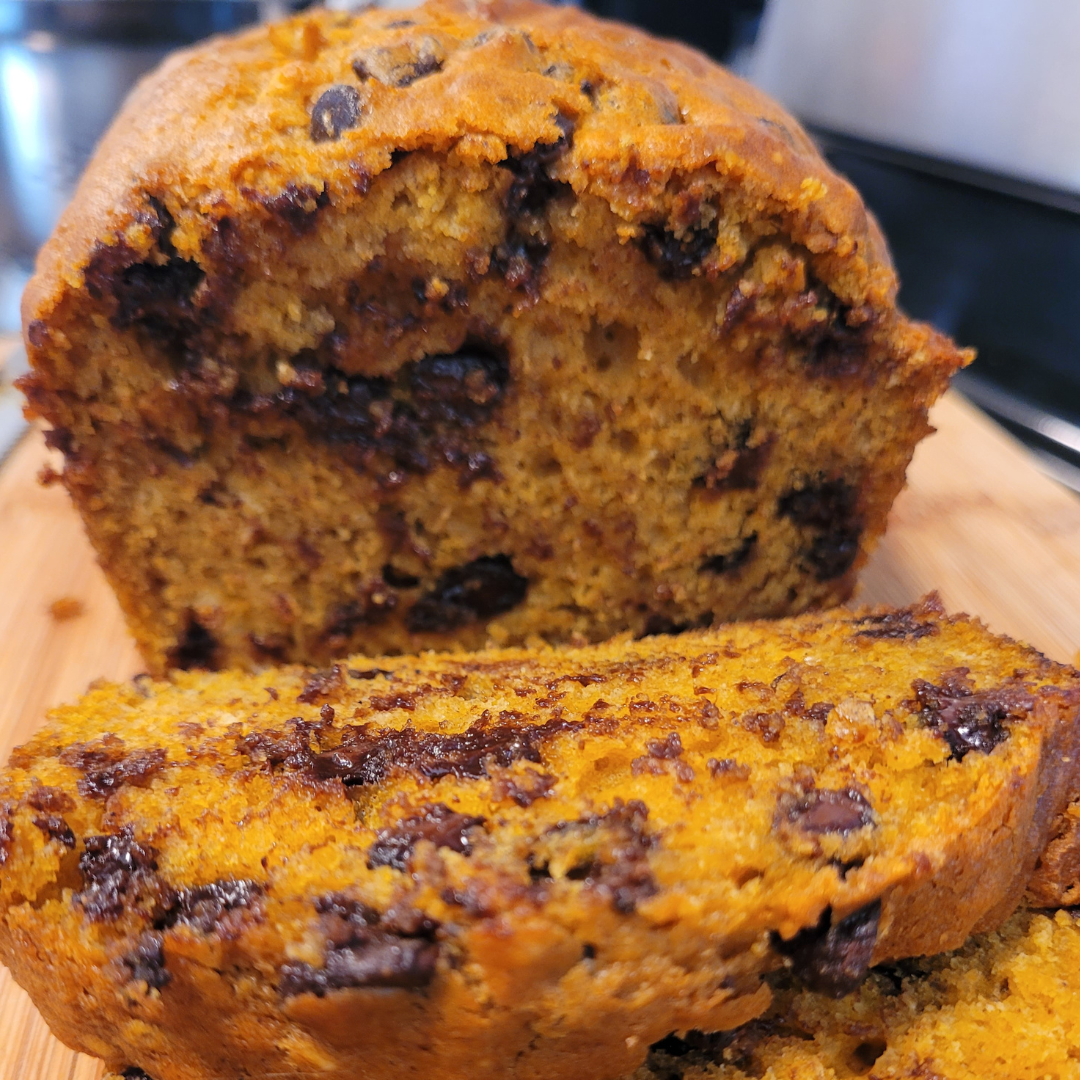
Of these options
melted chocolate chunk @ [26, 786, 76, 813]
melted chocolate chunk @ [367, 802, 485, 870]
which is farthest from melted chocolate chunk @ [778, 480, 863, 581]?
melted chocolate chunk @ [26, 786, 76, 813]

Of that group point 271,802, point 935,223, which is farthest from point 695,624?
point 935,223

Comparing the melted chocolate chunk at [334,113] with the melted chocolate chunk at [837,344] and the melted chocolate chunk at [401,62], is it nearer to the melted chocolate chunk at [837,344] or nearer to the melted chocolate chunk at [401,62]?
the melted chocolate chunk at [401,62]

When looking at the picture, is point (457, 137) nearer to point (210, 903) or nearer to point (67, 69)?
point (210, 903)

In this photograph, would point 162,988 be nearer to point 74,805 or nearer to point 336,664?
point 74,805

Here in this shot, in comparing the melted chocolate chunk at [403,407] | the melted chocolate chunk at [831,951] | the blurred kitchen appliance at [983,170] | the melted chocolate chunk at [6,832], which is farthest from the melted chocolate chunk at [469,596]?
the blurred kitchen appliance at [983,170]

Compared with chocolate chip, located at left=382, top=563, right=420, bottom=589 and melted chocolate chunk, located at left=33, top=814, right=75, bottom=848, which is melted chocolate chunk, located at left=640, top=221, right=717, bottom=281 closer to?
chocolate chip, located at left=382, top=563, right=420, bottom=589
